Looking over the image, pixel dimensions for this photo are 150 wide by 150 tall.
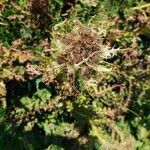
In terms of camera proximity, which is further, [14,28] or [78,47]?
[14,28]

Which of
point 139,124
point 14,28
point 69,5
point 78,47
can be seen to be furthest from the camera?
point 139,124

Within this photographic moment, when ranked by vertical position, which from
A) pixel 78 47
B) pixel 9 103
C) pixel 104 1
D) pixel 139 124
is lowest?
pixel 139 124

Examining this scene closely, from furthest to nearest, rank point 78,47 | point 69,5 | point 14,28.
→ point 69,5
point 14,28
point 78,47

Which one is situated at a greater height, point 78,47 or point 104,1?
point 104,1

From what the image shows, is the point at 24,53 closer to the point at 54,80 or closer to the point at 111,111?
the point at 54,80

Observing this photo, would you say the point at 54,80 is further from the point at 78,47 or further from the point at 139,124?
the point at 139,124

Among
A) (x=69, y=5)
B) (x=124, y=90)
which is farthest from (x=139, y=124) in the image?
(x=69, y=5)
